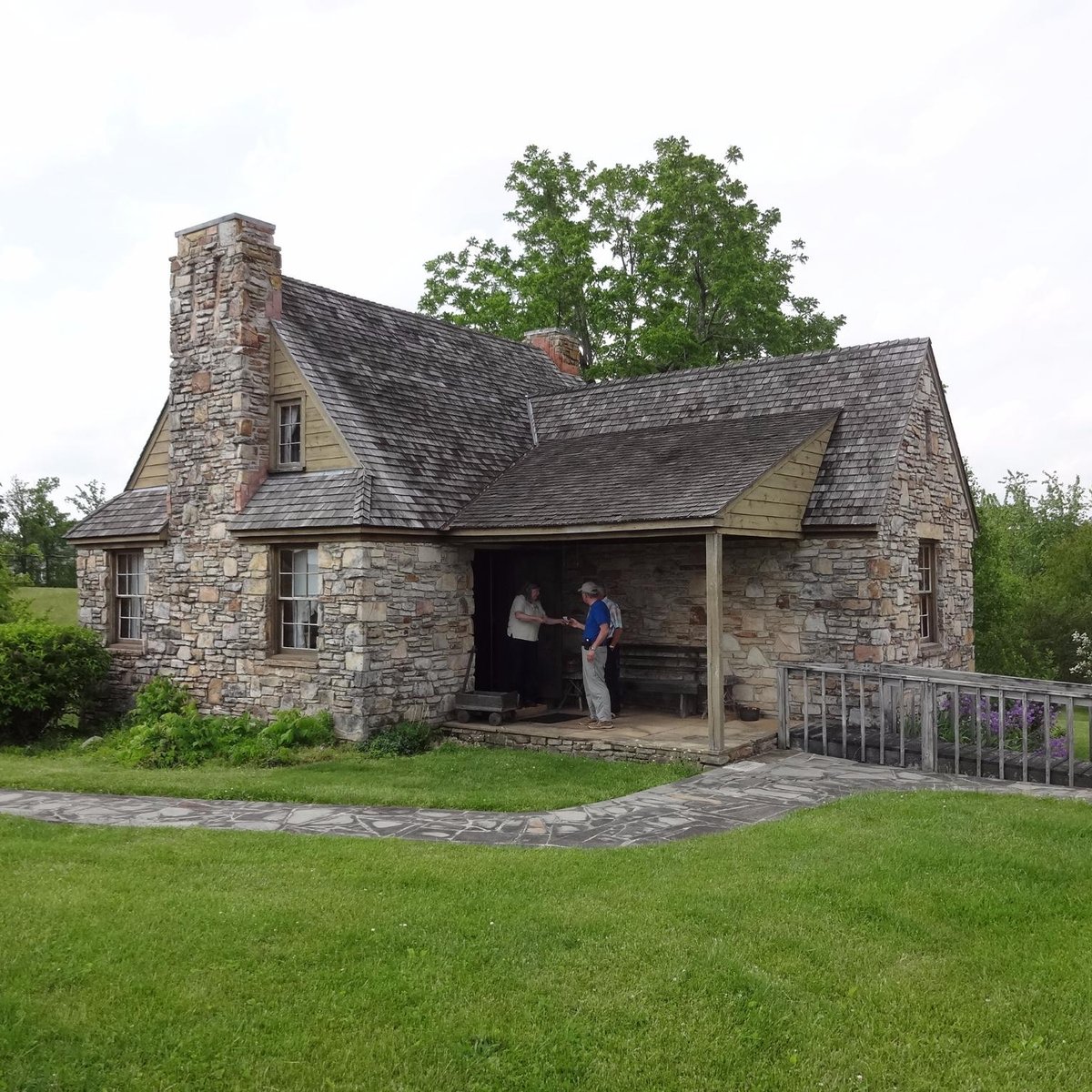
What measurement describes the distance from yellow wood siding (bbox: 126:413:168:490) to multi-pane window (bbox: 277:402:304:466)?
2857 millimetres

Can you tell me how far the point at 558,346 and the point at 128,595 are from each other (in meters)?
10.1

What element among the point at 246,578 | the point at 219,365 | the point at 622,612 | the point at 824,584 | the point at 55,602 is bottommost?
the point at 55,602

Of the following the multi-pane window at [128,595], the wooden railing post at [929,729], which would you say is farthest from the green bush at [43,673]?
the wooden railing post at [929,729]

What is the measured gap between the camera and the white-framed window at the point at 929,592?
1505 cm

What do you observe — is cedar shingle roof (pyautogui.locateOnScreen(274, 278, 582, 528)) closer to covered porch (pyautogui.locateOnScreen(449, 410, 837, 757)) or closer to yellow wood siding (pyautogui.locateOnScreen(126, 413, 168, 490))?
covered porch (pyautogui.locateOnScreen(449, 410, 837, 757))

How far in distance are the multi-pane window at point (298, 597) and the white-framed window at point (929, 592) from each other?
8817mm

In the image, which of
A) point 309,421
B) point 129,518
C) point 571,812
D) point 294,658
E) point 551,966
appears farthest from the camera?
point 129,518

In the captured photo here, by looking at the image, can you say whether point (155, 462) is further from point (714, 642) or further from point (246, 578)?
point (714, 642)

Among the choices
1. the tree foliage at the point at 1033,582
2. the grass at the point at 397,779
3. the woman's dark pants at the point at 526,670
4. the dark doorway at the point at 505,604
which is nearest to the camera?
the grass at the point at 397,779

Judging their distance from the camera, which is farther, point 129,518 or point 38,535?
point 38,535

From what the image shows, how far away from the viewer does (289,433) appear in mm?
14359

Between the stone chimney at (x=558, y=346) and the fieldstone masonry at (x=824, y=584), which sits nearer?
the fieldstone masonry at (x=824, y=584)

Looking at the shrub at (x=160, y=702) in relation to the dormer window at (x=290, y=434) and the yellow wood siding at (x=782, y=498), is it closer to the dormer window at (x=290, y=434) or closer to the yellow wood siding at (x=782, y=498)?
the dormer window at (x=290, y=434)

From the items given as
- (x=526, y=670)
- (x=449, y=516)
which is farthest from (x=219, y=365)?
(x=526, y=670)
